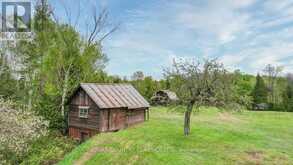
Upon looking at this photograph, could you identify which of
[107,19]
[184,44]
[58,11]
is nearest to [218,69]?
[184,44]

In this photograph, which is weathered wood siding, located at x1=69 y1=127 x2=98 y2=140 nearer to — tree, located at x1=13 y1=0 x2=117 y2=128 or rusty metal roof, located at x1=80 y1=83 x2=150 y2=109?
tree, located at x1=13 y1=0 x2=117 y2=128

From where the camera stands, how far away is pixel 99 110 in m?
22.1

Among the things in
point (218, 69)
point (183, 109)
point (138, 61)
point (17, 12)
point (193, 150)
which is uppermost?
point (17, 12)

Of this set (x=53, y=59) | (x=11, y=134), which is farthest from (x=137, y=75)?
(x=11, y=134)

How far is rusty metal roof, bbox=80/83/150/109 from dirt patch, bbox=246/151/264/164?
43.4 ft

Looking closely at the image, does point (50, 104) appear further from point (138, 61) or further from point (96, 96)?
point (138, 61)

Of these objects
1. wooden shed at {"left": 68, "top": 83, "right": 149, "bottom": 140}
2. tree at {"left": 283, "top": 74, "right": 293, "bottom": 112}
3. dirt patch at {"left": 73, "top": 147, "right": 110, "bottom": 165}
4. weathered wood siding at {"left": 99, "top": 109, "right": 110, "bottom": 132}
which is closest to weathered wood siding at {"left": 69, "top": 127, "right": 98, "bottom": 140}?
wooden shed at {"left": 68, "top": 83, "right": 149, "bottom": 140}

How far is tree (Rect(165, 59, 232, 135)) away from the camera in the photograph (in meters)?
16.4

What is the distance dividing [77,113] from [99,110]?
3580 millimetres

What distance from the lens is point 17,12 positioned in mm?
26672

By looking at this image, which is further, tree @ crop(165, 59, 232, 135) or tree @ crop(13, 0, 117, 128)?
tree @ crop(13, 0, 117, 128)

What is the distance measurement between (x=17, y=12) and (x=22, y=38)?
307 centimetres

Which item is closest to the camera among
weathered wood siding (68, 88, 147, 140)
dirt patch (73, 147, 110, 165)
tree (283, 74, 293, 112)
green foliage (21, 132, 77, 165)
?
dirt patch (73, 147, 110, 165)

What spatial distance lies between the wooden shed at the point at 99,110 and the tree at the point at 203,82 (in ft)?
28.0
